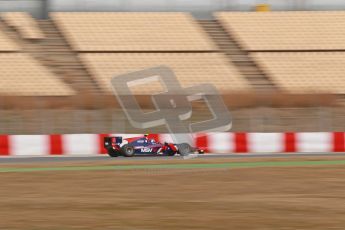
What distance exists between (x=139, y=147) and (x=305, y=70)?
11.9 meters

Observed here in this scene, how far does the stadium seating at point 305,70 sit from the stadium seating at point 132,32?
226 centimetres

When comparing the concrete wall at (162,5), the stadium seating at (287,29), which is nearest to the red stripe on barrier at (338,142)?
the stadium seating at (287,29)

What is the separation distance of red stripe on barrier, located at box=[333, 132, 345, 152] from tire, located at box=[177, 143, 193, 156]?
3.95m

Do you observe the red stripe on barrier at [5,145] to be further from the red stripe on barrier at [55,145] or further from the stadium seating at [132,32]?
the stadium seating at [132,32]

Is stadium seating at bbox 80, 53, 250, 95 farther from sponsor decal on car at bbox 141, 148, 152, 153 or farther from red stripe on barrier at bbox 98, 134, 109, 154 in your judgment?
sponsor decal on car at bbox 141, 148, 152, 153

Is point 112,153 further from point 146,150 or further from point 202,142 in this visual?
point 202,142

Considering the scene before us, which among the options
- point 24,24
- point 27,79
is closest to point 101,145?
point 27,79

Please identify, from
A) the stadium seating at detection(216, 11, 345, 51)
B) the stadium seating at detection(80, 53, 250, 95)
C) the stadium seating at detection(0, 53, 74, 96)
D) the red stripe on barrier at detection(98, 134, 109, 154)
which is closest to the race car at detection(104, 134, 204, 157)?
the red stripe on barrier at detection(98, 134, 109, 154)

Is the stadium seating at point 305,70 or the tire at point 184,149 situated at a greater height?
the stadium seating at point 305,70

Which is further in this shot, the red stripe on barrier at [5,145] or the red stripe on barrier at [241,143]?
the red stripe on barrier at [241,143]

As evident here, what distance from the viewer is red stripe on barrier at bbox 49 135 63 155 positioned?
54.9ft

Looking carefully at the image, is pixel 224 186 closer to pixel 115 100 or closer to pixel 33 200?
pixel 33 200

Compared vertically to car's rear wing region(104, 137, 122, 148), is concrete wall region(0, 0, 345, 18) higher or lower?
higher

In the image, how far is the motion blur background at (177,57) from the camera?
21188mm
